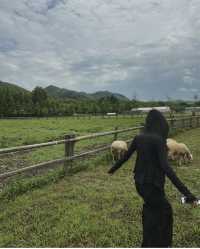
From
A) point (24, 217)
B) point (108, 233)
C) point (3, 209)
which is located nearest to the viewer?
point (108, 233)

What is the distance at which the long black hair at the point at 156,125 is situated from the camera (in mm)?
2963

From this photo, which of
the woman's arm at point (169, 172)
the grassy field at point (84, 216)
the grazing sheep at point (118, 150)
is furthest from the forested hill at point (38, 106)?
the woman's arm at point (169, 172)

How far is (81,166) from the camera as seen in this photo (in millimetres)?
8305

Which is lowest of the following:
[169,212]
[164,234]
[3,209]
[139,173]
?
[3,209]

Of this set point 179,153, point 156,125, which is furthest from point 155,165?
point 179,153

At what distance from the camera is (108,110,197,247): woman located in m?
2.84

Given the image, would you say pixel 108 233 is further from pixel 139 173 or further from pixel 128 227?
pixel 139 173

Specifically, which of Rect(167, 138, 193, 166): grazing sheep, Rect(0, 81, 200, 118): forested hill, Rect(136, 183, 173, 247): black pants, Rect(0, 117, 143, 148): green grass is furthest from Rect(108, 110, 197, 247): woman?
Rect(0, 81, 200, 118): forested hill

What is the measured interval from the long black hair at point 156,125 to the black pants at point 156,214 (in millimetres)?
547

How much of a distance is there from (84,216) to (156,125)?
2.42 meters

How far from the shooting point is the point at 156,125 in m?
2.97

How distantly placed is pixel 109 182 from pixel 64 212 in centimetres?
212

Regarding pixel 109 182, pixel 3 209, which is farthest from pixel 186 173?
pixel 3 209

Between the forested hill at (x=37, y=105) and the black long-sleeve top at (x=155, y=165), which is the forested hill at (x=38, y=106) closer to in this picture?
the forested hill at (x=37, y=105)
